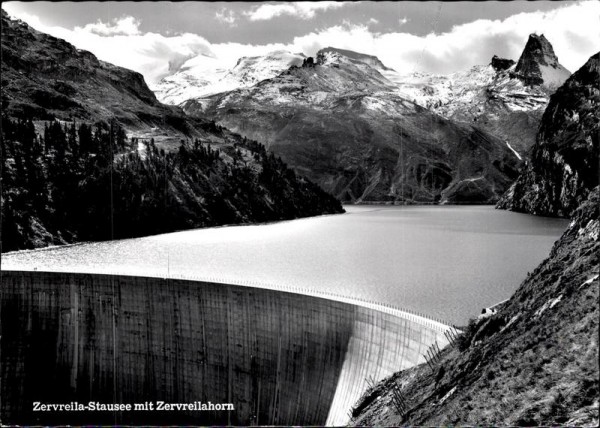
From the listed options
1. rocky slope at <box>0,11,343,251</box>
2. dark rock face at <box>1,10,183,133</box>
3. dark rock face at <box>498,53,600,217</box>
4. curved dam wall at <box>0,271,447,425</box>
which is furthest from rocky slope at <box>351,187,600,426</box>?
dark rock face at <box>498,53,600,217</box>

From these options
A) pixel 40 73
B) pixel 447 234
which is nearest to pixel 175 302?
pixel 447 234

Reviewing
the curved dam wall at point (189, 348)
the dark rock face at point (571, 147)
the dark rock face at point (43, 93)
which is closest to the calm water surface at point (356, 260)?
the curved dam wall at point (189, 348)

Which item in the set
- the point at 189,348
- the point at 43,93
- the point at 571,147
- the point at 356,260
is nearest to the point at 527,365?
the point at 189,348

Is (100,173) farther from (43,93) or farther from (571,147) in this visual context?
(571,147)

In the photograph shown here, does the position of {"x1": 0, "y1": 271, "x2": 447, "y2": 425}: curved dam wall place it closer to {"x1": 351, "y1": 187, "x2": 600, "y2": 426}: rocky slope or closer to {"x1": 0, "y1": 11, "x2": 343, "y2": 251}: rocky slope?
{"x1": 351, "y1": 187, "x2": 600, "y2": 426}: rocky slope

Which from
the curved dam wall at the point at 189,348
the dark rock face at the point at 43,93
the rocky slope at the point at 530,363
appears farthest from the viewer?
the dark rock face at the point at 43,93

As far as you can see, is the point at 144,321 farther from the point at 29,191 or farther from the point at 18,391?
the point at 29,191

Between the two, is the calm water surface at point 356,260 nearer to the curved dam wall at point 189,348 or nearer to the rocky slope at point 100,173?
the curved dam wall at point 189,348
